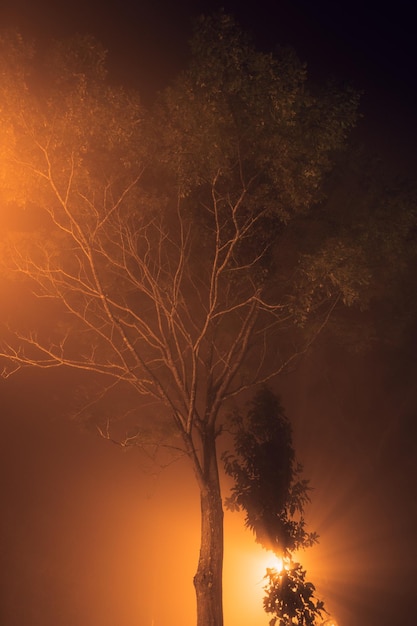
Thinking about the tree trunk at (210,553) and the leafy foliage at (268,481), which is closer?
the tree trunk at (210,553)

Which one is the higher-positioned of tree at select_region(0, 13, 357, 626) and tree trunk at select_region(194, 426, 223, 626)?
tree at select_region(0, 13, 357, 626)

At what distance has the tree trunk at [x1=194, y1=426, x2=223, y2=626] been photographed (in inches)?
239

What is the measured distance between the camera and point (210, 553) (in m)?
6.28

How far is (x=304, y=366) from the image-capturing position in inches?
415

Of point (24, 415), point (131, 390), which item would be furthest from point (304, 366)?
point (24, 415)

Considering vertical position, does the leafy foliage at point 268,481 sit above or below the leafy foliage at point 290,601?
above

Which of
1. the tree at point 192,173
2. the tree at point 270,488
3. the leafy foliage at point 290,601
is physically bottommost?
the leafy foliage at point 290,601

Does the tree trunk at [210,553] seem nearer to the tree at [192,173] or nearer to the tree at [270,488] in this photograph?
the tree at [192,173]

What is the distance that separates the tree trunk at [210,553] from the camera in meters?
6.08

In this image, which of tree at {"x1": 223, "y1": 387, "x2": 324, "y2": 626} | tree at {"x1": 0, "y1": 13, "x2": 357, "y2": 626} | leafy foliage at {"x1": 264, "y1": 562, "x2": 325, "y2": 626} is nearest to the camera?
tree at {"x1": 0, "y1": 13, "x2": 357, "y2": 626}

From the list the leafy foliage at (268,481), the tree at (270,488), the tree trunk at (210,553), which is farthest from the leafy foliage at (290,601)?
the tree trunk at (210,553)

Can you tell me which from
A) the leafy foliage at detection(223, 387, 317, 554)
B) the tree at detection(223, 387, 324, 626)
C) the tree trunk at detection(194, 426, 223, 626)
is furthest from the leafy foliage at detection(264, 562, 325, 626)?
the tree trunk at detection(194, 426, 223, 626)

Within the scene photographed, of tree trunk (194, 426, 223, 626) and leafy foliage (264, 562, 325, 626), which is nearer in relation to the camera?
tree trunk (194, 426, 223, 626)

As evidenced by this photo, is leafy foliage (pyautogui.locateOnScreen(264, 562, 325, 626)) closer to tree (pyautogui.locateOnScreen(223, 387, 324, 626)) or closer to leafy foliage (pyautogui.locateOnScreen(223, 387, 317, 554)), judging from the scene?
tree (pyautogui.locateOnScreen(223, 387, 324, 626))
